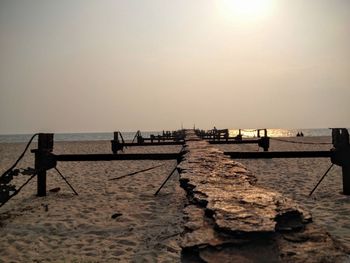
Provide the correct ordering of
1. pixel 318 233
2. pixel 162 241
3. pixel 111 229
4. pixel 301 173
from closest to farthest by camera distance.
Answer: pixel 318 233
pixel 162 241
pixel 111 229
pixel 301 173

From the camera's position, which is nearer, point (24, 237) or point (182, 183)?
point (182, 183)

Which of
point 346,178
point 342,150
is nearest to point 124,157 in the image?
point 342,150

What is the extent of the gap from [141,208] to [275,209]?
4408mm

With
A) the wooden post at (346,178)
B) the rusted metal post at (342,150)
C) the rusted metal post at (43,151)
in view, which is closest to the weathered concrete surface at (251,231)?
the rusted metal post at (342,150)

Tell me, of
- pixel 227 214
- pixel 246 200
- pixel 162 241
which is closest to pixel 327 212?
pixel 162 241

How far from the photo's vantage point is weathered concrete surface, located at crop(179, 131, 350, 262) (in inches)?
77.3

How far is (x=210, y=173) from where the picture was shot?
4672 millimetres

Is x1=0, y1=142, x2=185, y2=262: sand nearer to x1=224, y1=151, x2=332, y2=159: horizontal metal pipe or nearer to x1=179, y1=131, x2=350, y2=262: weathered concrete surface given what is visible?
x1=179, y1=131, x2=350, y2=262: weathered concrete surface

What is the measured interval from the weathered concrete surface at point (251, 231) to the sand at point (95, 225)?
149 centimetres

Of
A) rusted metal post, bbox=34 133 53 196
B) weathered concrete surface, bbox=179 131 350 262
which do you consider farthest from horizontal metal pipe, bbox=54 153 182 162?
weathered concrete surface, bbox=179 131 350 262

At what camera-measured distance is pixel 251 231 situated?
6.93ft

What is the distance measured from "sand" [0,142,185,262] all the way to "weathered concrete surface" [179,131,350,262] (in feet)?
4.90

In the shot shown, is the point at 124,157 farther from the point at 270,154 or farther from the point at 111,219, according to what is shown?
the point at 270,154

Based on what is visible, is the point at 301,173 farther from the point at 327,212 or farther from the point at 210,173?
the point at 210,173
